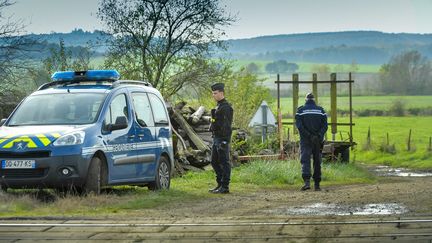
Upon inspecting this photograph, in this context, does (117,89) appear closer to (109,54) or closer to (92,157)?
(92,157)

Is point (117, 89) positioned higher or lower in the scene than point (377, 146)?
higher

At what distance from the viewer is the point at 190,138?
26.6m

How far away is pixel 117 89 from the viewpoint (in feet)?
51.6

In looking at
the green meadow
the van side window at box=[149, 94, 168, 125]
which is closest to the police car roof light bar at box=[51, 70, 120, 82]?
the van side window at box=[149, 94, 168, 125]

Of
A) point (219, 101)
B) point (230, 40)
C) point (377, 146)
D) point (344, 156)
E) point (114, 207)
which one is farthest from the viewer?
point (377, 146)

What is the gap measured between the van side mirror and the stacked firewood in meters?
8.23

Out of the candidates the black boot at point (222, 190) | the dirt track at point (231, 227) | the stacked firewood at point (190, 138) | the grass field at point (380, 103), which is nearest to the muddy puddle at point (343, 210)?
the dirt track at point (231, 227)

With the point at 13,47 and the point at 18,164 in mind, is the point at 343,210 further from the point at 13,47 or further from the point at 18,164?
the point at 13,47

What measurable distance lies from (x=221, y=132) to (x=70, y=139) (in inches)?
135

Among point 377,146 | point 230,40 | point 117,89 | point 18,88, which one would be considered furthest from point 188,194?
point 377,146

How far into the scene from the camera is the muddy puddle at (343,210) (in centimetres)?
1235

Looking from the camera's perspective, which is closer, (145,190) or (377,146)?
(145,190)

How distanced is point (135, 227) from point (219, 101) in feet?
23.4

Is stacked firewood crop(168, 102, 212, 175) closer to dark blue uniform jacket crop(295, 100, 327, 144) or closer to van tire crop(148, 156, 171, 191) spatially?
dark blue uniform jacket crop(295, 100, 327, 144)
